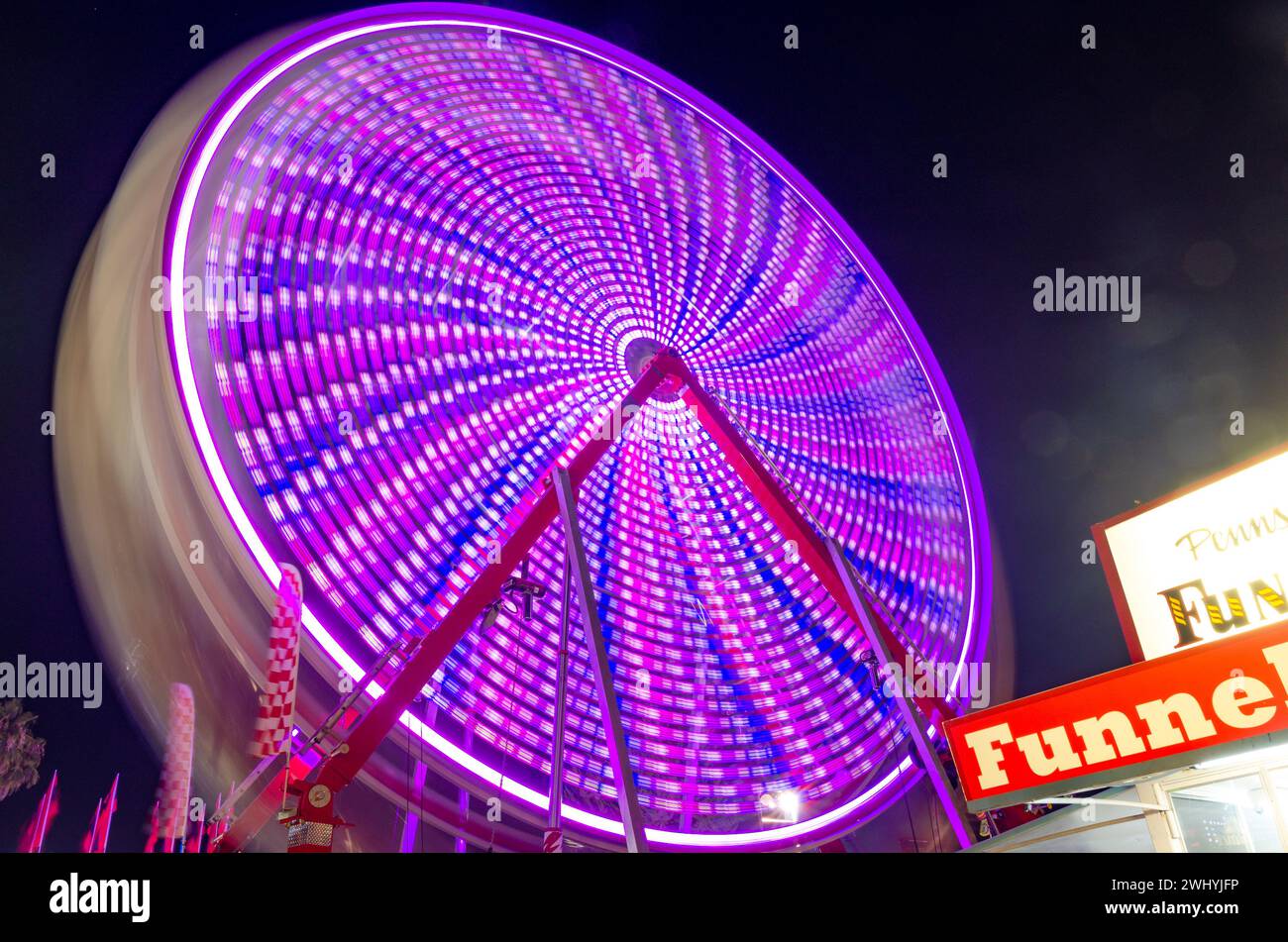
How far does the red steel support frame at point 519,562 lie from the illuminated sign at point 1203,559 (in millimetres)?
5327

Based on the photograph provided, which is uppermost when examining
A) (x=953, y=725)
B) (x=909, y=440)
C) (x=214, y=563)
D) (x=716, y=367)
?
(x=716, y=367)

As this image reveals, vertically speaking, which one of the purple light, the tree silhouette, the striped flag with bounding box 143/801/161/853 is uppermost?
the purple light

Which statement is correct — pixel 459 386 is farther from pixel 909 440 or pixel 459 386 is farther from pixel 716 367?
pixel 909 440

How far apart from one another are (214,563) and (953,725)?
475 inches

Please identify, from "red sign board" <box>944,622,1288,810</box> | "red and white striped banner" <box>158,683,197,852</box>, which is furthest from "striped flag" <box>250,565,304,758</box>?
Result: "red sign board" <box>944,622,1288,810</box>

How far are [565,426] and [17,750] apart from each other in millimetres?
16067

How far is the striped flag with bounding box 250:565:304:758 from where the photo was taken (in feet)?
37.9

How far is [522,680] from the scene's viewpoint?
65.9ft

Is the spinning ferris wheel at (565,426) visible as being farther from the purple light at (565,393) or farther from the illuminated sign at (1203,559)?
the illuminated sign at (1203,559)

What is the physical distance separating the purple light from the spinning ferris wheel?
72 mm

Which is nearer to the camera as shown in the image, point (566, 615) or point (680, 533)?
point (566, 615)

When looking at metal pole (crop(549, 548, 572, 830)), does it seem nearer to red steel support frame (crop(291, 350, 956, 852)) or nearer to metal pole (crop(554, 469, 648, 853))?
metal pole (crop(554, 469, 648, 853))

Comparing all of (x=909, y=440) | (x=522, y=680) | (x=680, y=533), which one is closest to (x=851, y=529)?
(x=909, y=440)

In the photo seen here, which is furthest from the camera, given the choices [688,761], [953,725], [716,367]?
[688,761]
